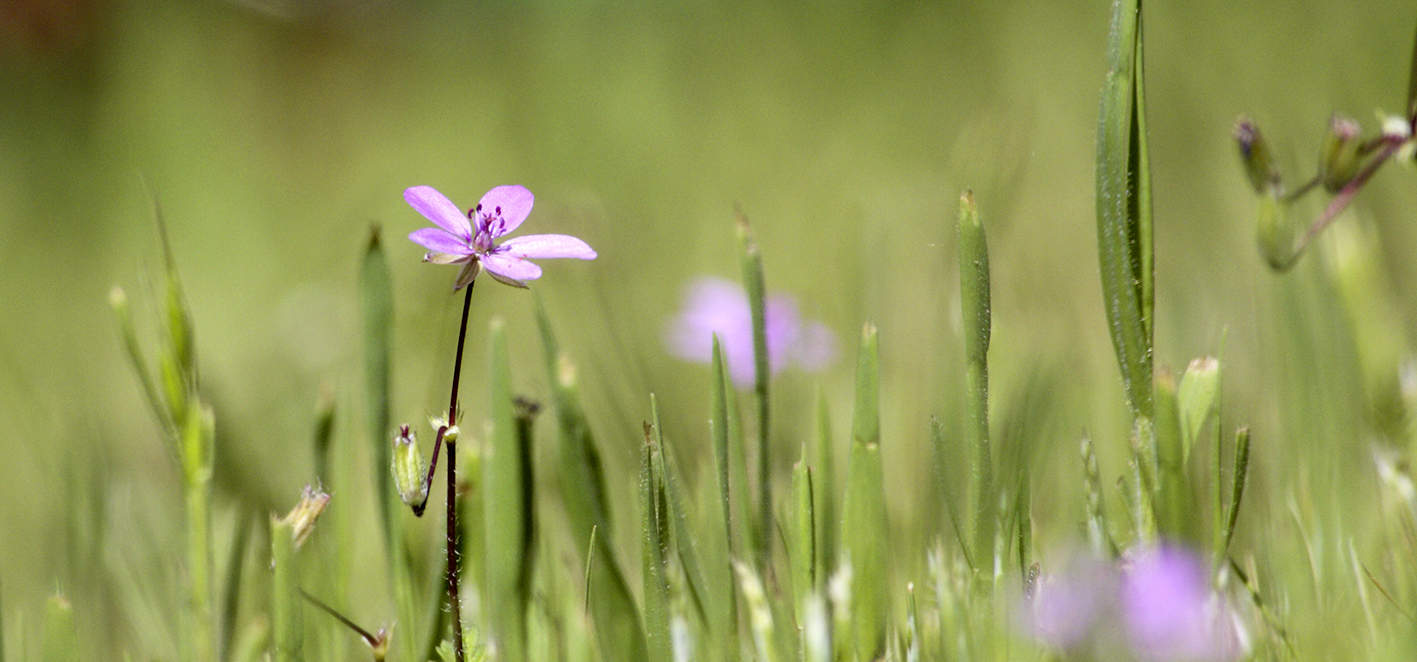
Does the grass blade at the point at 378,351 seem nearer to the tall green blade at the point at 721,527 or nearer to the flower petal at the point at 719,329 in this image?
the tall green blade at the point at 721,527

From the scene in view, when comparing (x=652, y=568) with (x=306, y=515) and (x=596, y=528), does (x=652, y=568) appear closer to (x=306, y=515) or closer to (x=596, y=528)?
(x=596, y=528)

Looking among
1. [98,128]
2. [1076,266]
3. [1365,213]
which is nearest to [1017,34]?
[1076,266]

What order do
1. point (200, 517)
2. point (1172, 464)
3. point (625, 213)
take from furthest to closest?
point (625, 213) → point (200, 517) → point (1172, 464)

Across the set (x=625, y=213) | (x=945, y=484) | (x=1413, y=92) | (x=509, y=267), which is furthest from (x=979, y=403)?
(x=625, y=213)

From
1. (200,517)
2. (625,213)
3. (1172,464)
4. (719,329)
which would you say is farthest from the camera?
(625,213)

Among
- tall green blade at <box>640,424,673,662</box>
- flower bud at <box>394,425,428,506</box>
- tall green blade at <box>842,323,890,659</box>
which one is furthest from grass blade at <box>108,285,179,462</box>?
tall green blade at <box>842,323,890,659</box>

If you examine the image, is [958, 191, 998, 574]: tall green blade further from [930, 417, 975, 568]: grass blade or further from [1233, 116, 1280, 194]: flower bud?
[1233, 116, 1280, 194]: flower bud
